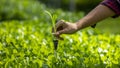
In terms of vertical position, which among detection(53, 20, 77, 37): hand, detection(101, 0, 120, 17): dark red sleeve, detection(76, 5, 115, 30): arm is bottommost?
detection(53, 20, 77, 37): hand

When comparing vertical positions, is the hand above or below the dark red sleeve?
below

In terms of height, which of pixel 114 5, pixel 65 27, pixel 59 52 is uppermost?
pixel 114 5

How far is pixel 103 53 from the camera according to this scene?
17.0ft

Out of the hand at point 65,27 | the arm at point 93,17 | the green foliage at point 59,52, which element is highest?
the arm at point 93,17

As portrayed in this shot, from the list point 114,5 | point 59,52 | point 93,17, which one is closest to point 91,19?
point 93,17

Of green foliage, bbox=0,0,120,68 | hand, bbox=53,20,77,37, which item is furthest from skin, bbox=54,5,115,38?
green foliage, bbox=0,0,120,68

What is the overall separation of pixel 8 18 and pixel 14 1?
62.0 inches

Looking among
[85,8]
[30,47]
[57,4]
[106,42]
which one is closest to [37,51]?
[30,47]

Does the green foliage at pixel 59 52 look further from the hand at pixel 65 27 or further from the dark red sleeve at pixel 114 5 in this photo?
the dark red sleeve at pixel 114 5

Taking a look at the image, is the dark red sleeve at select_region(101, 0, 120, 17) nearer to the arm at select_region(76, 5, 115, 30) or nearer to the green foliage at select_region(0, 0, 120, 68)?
the arm at select_region(76, 5, 115, 30)

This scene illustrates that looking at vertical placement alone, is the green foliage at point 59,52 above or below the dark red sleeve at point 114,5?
below

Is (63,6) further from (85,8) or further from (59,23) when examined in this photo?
(59,23)

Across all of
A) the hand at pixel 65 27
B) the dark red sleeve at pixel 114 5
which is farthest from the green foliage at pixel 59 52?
the dark red sleeve at pixel 114 5

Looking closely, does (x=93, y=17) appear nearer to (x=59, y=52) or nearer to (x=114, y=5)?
(x=114, y=5)
